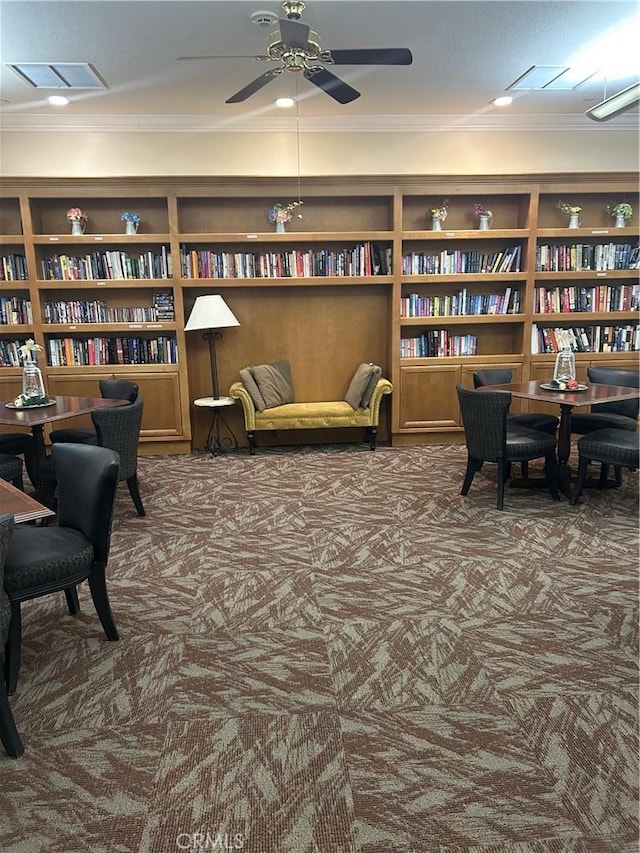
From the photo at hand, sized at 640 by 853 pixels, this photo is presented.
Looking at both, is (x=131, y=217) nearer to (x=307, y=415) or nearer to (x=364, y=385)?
(x=307, y=415)

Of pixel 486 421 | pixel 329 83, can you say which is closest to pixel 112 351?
pixel 329 83

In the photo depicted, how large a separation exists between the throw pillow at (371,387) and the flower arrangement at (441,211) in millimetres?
1666

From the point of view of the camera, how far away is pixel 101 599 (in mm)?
2613

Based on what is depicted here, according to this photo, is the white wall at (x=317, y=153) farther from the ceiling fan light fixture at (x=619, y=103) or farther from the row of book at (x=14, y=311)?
the ceiling fan light fixture at (x=619, y=103)

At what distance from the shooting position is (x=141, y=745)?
2.05m

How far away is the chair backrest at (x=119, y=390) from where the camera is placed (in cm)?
480

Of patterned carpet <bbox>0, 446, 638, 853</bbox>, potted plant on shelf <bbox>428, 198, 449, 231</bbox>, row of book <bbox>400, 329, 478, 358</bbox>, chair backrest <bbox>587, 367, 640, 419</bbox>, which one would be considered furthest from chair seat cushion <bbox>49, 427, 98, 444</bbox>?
chair backrest <bbox>587, 367, 640, 419</bbox>

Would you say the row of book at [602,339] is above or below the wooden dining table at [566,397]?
above

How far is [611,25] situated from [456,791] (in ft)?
14.6

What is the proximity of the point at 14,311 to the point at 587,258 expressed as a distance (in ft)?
19.3

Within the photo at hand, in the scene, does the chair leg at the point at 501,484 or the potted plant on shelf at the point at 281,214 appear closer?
the chair leg at the point at 501,484

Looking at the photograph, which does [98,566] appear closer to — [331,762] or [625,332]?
[331,762]

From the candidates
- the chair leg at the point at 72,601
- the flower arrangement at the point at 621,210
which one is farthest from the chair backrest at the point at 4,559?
the flower arrangement at the point at 621,210

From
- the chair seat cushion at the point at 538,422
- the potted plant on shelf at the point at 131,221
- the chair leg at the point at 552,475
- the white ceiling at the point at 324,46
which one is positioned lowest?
the chair leg at the point at 552,475
